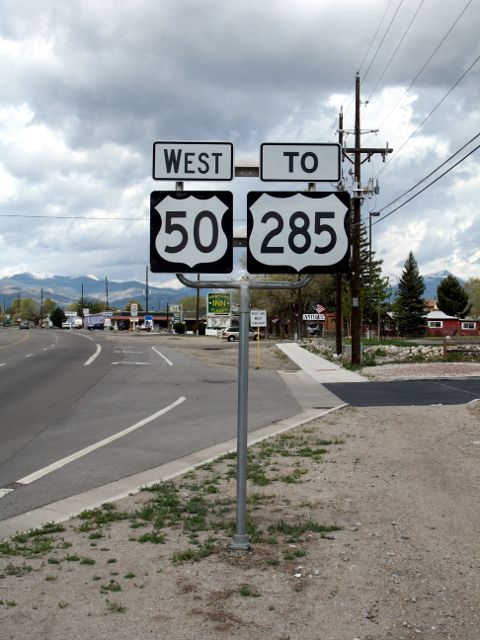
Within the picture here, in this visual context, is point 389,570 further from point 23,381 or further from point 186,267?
point 23,381

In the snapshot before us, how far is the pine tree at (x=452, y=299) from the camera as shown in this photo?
108312 mm

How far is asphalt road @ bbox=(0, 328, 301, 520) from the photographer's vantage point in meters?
8.19

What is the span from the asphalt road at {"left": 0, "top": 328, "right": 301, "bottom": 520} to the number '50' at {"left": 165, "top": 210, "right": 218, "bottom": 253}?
10.1ft

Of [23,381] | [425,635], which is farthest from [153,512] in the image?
[23,381]

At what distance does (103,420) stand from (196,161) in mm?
8358

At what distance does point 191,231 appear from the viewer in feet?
17.1

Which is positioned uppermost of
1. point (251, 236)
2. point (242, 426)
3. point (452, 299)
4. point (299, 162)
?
point (452, 299)

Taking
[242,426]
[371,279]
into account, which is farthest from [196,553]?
[371,279]

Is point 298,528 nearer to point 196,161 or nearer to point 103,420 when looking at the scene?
point 196,161

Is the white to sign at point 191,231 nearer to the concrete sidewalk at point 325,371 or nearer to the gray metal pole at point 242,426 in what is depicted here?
the gray metal pole at point 242,426

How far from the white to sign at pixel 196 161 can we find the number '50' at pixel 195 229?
12.4 inches

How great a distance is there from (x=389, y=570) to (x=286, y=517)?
57.8 inches

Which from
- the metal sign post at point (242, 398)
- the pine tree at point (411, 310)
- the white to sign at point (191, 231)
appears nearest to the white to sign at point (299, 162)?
the white to sign at point (191, 231)

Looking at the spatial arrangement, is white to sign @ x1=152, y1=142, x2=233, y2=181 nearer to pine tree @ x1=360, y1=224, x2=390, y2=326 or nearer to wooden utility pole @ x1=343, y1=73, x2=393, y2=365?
wooden utility pole @ x1=343, y1=73, x2=393, y2=365
